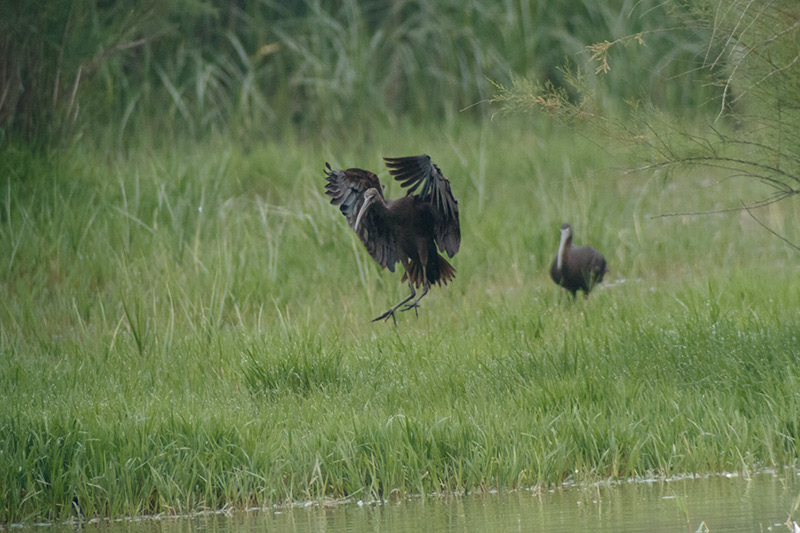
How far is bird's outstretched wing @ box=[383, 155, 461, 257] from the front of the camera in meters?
5.41

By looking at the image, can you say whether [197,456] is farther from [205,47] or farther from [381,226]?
[205,47]

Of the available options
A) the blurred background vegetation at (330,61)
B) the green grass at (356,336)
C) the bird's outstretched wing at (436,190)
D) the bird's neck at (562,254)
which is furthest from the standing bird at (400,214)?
the blurred background vegetation at (330,61)

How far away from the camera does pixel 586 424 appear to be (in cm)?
568

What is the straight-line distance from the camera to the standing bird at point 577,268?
29.7ft

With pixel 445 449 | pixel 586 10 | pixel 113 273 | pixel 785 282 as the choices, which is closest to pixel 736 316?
pixel 785 282

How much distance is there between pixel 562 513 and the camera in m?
4.59

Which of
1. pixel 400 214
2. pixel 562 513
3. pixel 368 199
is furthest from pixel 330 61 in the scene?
pixel 562 513

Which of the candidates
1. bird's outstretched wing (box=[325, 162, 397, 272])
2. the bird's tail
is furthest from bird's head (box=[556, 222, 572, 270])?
bird's outstretched wing (box=[325, 162, 397, 272])

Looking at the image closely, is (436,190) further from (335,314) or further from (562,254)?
(335,314)

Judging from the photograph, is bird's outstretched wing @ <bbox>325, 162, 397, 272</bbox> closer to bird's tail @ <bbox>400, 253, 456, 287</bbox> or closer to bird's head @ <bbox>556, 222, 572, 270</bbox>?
bird's tail @ <bbox>400, 253, 456, 287</bbox>

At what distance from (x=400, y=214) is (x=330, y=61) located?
362 inches

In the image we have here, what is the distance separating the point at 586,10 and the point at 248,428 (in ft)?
34.6

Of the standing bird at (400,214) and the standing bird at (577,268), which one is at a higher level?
the standing bird at (577,268)

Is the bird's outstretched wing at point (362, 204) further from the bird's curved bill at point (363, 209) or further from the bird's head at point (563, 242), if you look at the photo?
the bird's head at point (563, 242)
